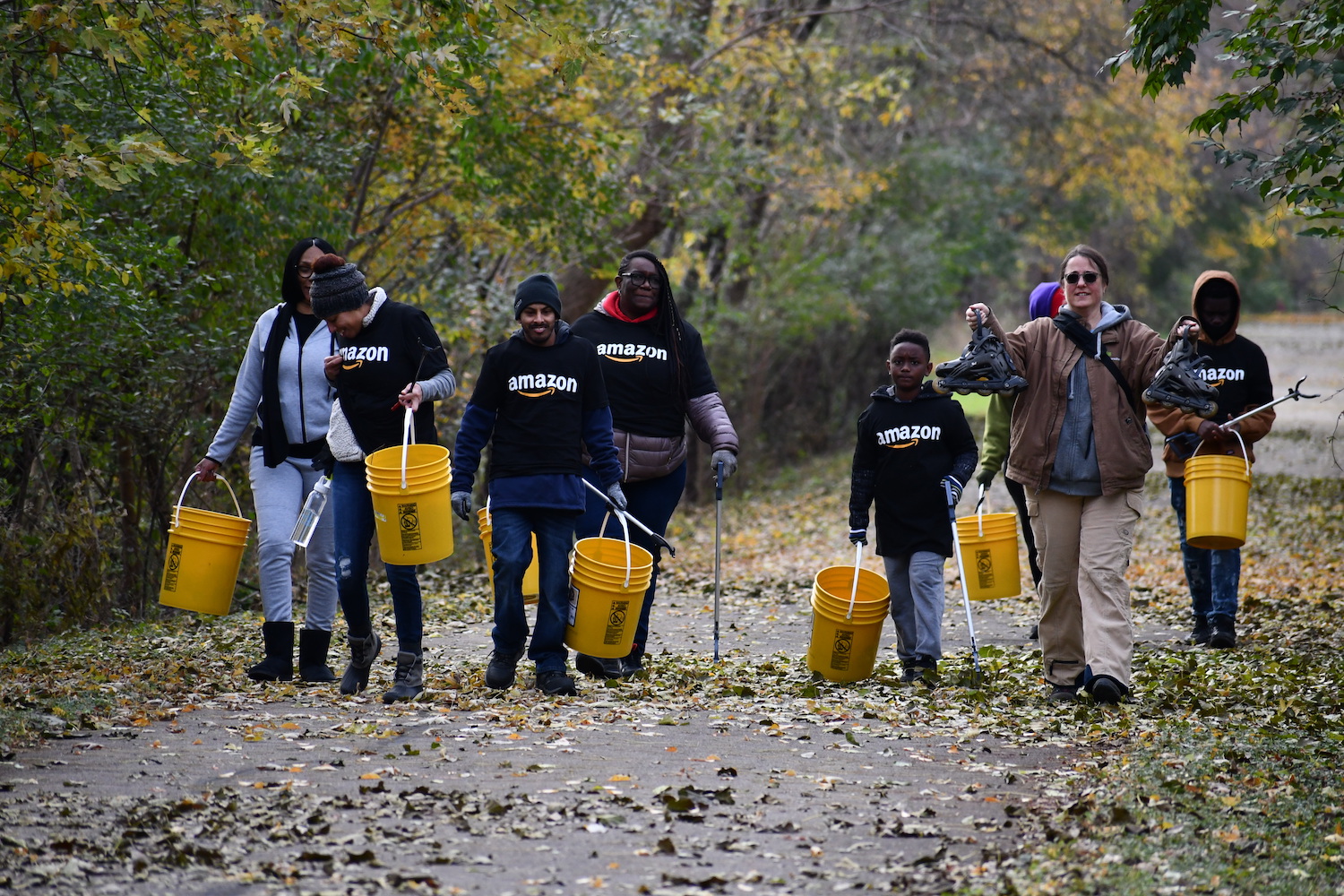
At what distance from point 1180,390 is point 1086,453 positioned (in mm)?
533

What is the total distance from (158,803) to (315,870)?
3.07 feet

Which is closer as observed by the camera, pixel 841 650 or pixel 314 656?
pixel 314 656

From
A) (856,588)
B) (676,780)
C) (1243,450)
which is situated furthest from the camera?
(1243,450)

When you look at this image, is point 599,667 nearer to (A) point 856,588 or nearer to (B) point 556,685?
(B) point 556,685

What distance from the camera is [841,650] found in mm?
8047

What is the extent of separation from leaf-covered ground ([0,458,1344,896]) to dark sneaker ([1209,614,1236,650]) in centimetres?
23

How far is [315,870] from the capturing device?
4578 mm

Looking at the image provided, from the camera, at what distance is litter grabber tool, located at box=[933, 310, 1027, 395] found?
23.4ft

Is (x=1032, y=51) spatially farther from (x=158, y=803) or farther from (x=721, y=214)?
(x=158, y=803)

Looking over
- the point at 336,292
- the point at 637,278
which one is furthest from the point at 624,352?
the point at 336,292

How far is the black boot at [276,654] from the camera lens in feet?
25.6

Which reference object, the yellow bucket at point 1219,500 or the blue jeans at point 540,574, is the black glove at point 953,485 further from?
the blue jeans at point 540,574

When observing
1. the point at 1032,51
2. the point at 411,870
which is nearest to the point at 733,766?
the point at 411,870

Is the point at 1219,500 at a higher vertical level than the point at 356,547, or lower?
higher
